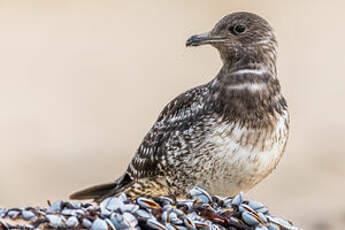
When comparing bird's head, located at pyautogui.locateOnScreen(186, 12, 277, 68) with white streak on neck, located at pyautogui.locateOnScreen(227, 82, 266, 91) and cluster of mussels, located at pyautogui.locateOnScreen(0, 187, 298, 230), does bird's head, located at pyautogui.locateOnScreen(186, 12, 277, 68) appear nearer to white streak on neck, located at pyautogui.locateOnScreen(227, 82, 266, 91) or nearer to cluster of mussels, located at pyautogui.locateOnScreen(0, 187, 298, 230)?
white streak on neck, located at pyautogui.locateOnScreen(227, 82, 266, 91)

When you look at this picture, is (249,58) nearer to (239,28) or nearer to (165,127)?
(239,28)

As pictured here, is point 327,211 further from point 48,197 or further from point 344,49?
point 344,49

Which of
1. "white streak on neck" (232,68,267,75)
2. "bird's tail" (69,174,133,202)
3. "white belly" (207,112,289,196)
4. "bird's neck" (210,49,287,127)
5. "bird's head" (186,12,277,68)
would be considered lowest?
"bird's tail" (69,174,133,202)

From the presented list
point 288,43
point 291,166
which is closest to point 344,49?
point 288,43

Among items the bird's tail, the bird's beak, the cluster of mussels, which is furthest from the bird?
the cluster of mussels

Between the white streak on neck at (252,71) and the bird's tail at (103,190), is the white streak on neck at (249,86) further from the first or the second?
the bird's tail at (103,190)

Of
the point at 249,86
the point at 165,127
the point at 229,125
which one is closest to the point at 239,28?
the point at 249,86
